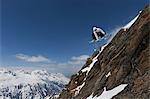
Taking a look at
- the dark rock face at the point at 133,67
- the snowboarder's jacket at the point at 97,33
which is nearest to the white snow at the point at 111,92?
the dark rock face at the point at 133,67

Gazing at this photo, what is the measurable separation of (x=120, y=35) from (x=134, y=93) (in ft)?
73.2

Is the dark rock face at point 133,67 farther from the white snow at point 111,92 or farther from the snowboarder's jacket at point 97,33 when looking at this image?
the snowboarder's jacket at point 97,33

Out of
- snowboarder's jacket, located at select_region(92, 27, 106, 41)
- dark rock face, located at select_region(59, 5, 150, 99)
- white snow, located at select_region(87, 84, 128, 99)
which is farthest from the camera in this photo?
snowboarder's jacket, located at select_region(92, 27, 106, 41)

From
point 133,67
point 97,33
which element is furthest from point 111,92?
point 97,33

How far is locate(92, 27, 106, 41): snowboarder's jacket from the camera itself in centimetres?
5672

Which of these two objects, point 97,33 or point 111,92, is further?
point 97,33

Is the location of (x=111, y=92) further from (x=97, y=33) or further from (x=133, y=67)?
(x=97, y=33)

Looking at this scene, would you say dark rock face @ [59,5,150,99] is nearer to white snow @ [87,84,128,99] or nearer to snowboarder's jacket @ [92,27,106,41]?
white snow @ [87,84,128,99]

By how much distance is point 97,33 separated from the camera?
188 ft

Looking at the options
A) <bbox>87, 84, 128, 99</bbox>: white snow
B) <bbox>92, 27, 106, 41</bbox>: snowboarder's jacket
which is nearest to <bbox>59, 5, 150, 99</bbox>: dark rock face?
<bbox>87, 84, 128, 99</bbox>: white snow

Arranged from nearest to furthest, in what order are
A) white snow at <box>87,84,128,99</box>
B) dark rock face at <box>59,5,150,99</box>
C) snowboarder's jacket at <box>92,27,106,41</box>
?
1. dark rock face at <box>59,5,150,99</box>
2. white snow at <box>87,84,128,99</box>
3. snowboarder's jacket at <box>92,27,106,41</box>

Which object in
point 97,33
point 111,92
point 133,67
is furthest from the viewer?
point 97,33

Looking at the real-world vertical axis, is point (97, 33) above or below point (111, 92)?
above

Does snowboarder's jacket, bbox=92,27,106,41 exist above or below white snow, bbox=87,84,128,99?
above
